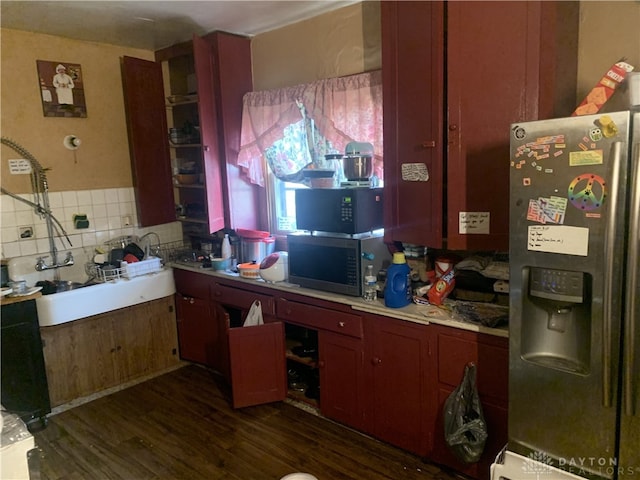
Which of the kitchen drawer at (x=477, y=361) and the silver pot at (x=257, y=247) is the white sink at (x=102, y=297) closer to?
the silver pot at (x=257, y=247)

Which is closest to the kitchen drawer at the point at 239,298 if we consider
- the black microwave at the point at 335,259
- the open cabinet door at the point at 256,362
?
the open cabinet door at the point at 256,362

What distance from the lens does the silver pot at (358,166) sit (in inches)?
107

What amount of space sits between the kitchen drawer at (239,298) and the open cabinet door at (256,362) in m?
0.14

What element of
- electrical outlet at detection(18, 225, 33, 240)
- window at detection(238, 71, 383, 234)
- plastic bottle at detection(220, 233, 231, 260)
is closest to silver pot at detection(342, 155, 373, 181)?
window at detection(238, 71, 383, 234)

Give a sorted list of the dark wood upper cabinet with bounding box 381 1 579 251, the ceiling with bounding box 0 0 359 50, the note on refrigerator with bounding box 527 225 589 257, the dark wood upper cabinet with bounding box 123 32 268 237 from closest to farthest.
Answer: the note on refrigerator with bounding box 527 225 589 257, the dark wood upper cabinet with bounding box 381 1 579 251, the ceiling with bounding box 0 0 359 50, the dark wood upper cabinet with bounding box 123 32 268 237

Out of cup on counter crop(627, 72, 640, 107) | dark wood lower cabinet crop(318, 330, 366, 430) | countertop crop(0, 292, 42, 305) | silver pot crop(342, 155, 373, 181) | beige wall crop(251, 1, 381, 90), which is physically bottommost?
dark wood lower cabinet crop(318, 330, 366, 430)

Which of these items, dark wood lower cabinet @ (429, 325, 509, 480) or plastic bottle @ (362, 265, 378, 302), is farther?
plastic bottle @ (362, 265, 378, 302)

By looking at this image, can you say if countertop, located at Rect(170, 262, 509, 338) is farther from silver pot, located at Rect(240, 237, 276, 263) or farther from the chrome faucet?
the chrome faucet

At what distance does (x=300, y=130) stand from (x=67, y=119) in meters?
1.72

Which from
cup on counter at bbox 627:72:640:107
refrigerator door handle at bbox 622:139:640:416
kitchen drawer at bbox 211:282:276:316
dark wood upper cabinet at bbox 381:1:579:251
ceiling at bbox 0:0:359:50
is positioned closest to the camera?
A: refrigerator door handle at bbox 622:139:640:416

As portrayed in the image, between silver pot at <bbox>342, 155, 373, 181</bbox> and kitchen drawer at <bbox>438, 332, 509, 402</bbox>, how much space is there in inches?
39.2

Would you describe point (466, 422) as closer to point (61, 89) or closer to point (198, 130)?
point (198, 130)

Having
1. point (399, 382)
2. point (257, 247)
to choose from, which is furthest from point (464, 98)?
point (257, 247)

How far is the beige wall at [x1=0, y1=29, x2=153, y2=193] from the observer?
3219mm
